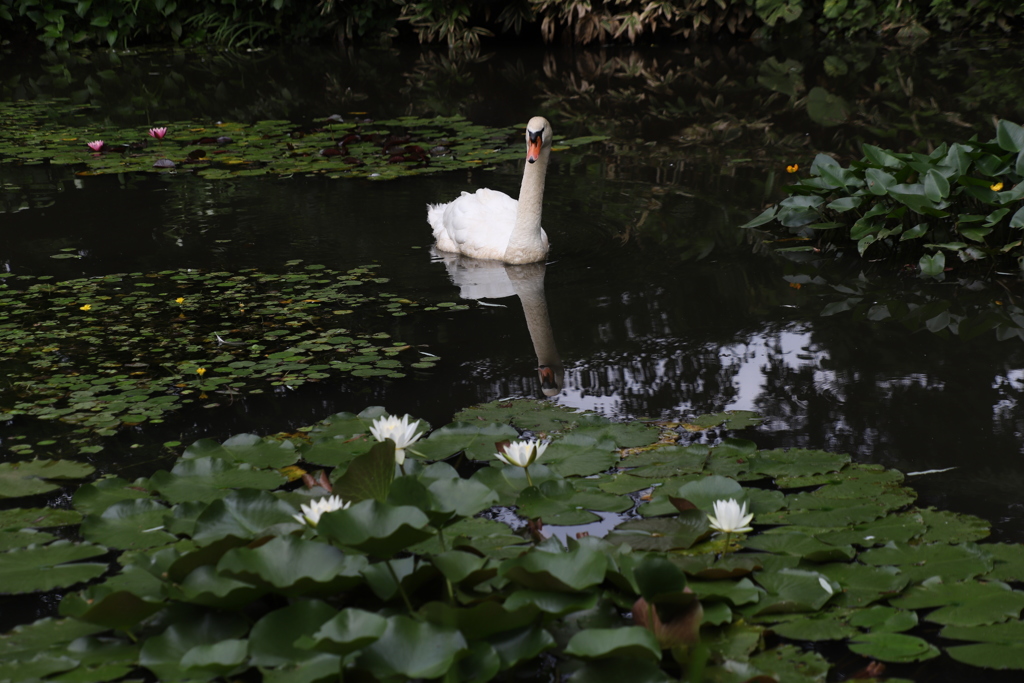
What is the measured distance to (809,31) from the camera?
13258 mm

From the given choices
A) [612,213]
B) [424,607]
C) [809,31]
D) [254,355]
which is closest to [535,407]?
[254,355]

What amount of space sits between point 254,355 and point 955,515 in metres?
2.28

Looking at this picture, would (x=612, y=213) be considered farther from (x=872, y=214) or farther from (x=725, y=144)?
(x=725, y=144)

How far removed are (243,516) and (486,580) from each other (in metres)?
0.50

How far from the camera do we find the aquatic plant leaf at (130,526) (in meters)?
1.95

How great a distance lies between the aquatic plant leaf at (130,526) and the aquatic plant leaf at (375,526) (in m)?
0.56

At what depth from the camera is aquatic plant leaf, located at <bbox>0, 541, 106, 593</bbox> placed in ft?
6.08

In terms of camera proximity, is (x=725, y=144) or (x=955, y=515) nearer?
(x=955, y=515)

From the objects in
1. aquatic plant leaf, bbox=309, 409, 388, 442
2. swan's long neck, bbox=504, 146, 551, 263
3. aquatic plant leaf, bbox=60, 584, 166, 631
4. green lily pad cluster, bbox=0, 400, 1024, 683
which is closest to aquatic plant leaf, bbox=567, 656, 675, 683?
green lily pad cluster, bbox=0, 400, 1024, 683

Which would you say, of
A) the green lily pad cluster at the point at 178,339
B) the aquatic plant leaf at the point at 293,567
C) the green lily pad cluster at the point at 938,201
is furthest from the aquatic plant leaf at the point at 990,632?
the green lily pad cluster at the point at 938,201

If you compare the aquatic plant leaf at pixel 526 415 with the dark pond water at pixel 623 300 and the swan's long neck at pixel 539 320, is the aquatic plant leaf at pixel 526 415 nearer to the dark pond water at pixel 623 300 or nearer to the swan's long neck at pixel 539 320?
the dark pond water at pixel 623 300

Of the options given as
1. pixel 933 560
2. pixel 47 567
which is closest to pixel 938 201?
pixel 933 560

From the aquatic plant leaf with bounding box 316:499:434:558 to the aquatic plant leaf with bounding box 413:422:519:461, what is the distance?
0.71m

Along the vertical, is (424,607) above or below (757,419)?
above
